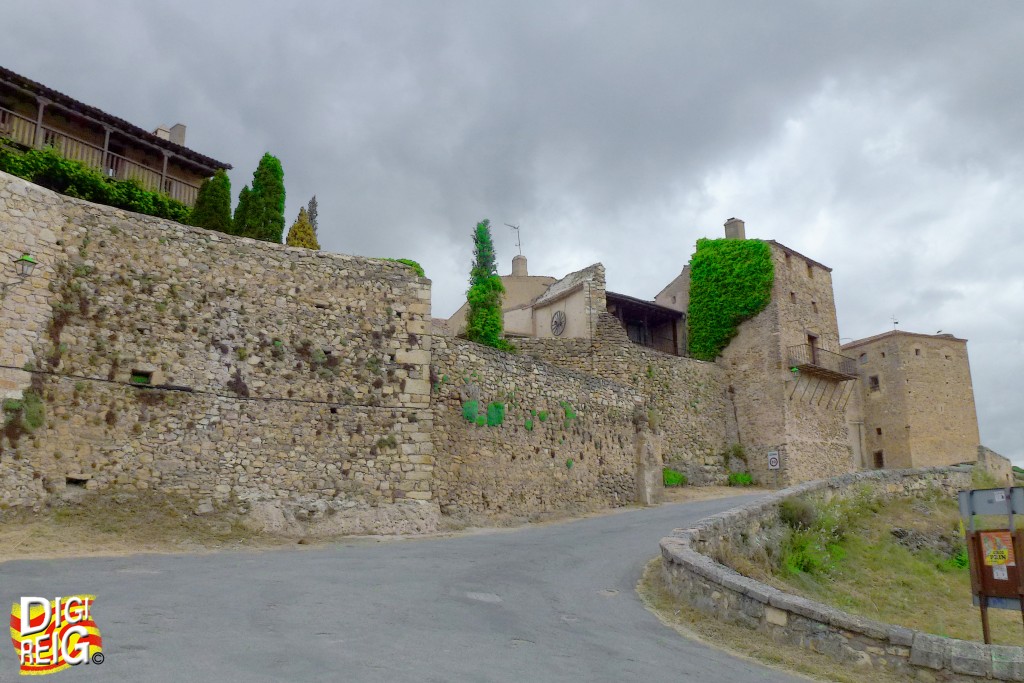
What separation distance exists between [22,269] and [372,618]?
31.0 feet

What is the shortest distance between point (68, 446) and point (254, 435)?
3.18 metres

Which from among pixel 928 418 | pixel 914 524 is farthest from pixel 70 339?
pixel 928 418

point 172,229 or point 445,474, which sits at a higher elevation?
point 172,229

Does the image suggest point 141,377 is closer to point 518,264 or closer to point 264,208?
point 264,208

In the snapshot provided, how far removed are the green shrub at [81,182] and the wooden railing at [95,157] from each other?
760 millimetres

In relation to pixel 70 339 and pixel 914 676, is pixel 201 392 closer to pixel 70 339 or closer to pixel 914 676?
pixel 70 339

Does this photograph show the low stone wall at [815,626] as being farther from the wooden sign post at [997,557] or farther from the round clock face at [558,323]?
the round clock face at [558,323]

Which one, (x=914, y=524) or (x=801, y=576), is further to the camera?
(x=914, y=524)

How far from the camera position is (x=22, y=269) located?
12.5 metres

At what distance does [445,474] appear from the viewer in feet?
55.3

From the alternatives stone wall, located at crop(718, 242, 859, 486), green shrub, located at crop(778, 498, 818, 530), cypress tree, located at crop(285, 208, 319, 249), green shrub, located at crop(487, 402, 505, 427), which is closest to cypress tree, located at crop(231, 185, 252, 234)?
cypress tree, located at crop(285, 208, 319, 249)

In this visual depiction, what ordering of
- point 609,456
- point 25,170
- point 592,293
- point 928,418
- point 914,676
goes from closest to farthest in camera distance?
point 914,676
point 25,170
point 609,456
point 592,293
point 928,418

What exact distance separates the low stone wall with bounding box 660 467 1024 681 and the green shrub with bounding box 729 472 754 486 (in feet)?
63.5

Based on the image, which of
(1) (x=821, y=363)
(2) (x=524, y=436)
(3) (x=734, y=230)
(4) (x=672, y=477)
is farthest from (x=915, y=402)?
(2) (x=524, y=436)
